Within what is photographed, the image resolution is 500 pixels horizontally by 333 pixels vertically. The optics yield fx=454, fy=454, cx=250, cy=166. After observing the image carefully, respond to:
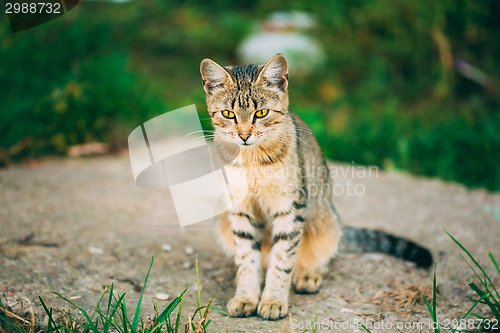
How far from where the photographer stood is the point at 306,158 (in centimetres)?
271

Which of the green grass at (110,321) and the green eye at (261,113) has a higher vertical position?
the green eye at (261,113)

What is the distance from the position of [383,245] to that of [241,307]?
1.16 m

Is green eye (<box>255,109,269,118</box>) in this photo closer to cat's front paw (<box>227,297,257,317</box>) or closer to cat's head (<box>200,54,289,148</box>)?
cat's head (<box>200,54,289,148</box>)

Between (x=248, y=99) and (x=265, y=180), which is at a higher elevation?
(x=248, y=99)

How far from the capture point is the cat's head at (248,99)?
2389mm

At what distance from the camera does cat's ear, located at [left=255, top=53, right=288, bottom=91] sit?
236 centimetres

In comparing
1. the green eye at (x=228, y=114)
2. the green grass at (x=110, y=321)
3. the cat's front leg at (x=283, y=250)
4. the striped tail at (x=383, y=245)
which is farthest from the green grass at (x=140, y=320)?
the green eye at (x=228, y=114)

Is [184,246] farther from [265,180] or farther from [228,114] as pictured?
[228,114]

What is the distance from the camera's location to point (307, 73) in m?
7.64

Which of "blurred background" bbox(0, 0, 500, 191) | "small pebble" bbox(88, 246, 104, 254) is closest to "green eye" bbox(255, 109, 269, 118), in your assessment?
"blurred background" bbox(0, 0, 500, 191)

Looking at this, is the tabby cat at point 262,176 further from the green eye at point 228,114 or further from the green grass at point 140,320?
the green grass at point 140,320

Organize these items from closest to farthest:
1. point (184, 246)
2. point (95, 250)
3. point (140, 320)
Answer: point (140, 320)
point (95, 250)
point (184, 246)

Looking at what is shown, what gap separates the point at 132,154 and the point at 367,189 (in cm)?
249

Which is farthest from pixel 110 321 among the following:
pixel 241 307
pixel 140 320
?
pixel 241 307
